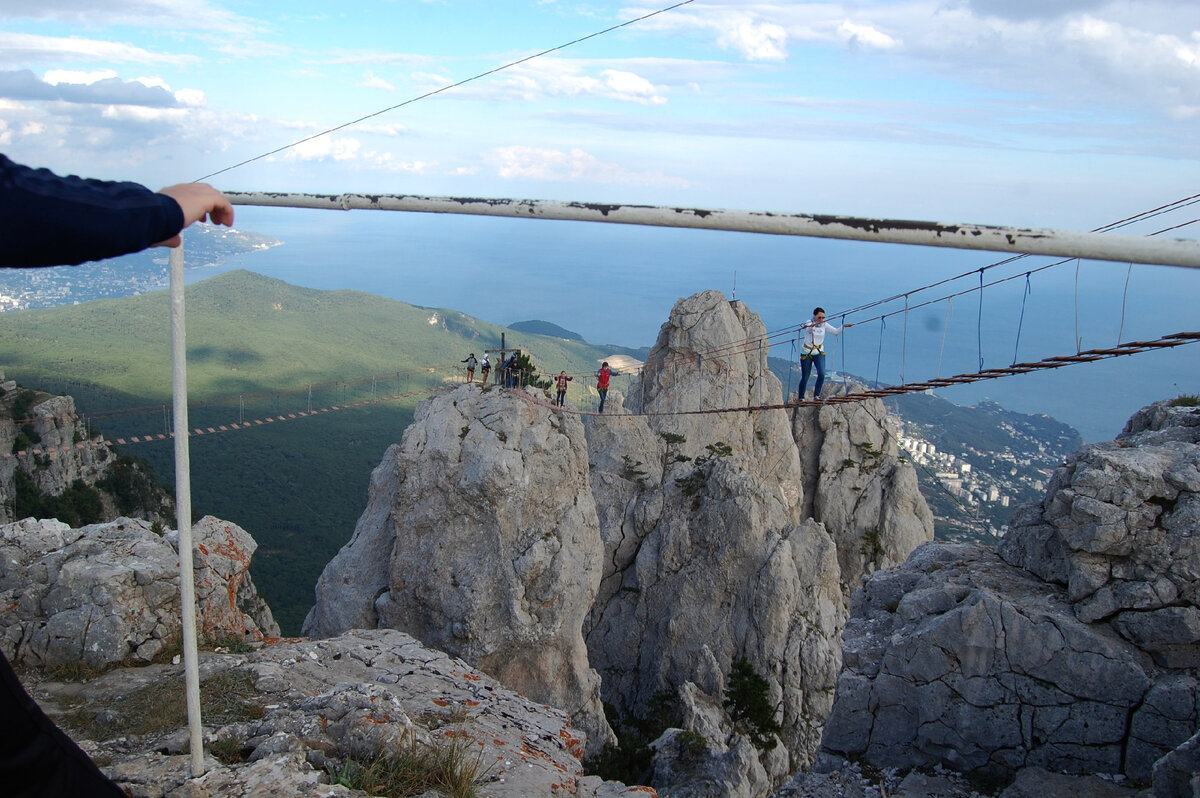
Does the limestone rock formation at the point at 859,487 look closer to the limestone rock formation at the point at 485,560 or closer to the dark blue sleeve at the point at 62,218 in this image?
the limestone rock formation at the point at 485,560

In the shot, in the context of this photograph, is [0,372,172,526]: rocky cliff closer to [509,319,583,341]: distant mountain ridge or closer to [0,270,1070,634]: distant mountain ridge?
[0,270,1070,634]: distant mountain ridge

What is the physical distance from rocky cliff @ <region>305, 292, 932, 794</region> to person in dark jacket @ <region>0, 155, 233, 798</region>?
17725 millimetres

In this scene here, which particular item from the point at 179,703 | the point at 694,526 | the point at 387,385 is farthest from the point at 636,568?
the point at 387,385

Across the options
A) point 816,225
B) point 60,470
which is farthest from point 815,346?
point 60,470

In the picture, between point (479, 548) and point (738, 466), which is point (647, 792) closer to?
point (479, 548)

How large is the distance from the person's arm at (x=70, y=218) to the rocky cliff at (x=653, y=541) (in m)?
17.8

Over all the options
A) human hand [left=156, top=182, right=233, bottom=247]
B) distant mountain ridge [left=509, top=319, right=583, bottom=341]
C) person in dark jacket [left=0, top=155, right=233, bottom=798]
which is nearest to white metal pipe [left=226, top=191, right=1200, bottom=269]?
human hand [left=156, top=182, right=233, bottom=247]

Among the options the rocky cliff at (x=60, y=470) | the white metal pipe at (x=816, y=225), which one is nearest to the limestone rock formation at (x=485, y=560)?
the white metal pipe at (x=816, y=225)

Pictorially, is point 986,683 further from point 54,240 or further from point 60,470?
point 60,470

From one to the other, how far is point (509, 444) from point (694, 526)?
10335 millimetres

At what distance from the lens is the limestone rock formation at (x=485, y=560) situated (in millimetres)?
23531

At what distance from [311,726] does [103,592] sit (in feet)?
14.5

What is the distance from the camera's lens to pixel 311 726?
22.3 ft

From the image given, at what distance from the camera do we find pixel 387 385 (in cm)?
9694
